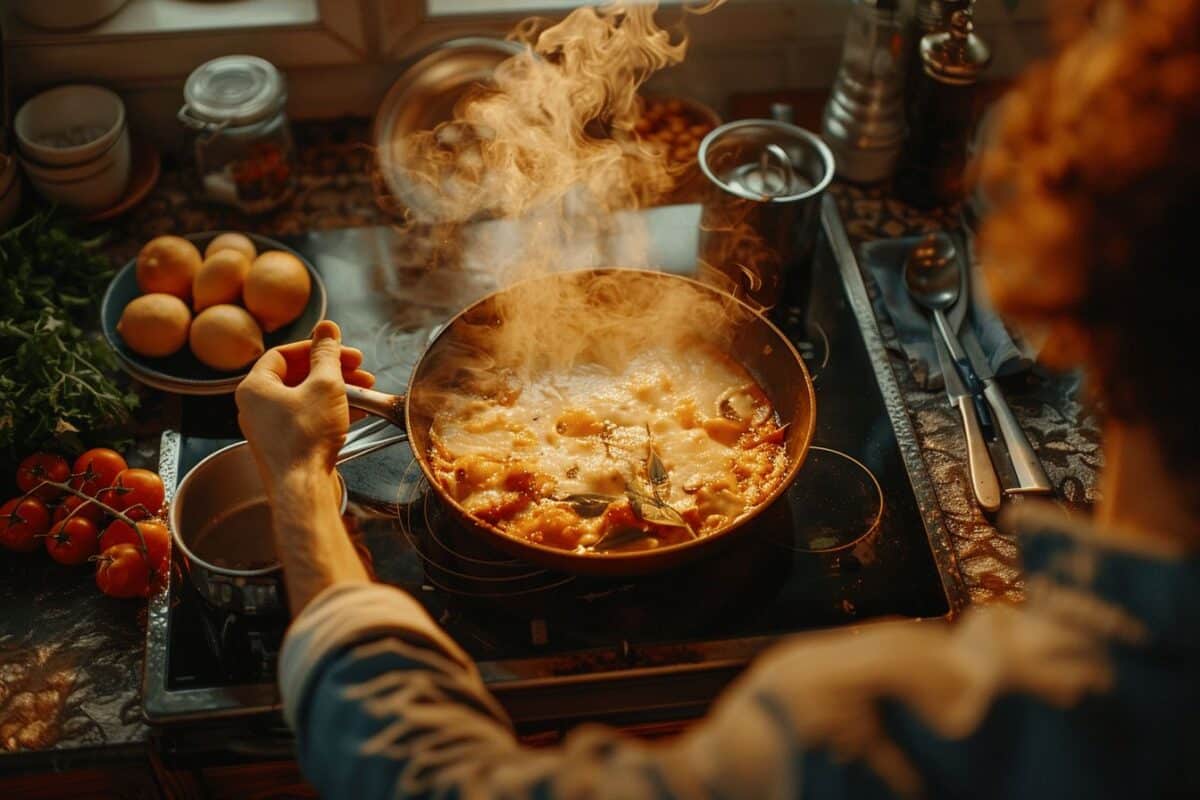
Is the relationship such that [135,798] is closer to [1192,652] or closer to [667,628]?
[667,628]

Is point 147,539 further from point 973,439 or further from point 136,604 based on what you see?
point 973,439

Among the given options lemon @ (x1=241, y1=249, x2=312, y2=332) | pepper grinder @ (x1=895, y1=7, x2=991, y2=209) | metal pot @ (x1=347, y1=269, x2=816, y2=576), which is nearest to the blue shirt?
metal pot @ (x1=347, y1=269, x2=816, y2=576)

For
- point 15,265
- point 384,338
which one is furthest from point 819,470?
point 15,265

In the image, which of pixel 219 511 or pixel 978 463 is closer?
pixel 219 511

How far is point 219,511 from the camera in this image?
4.84 ft

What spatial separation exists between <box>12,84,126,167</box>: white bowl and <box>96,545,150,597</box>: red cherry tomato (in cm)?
89

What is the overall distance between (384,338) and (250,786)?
0.78 m

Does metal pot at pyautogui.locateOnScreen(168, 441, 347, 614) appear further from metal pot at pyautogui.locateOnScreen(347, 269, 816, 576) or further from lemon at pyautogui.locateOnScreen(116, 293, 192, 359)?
lemon at pyautogui.locateOnScreen(116, 293, 192, 359)

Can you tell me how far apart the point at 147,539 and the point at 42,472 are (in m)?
0.23

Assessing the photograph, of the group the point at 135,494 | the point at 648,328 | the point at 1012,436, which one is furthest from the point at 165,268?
the point at 1012,436

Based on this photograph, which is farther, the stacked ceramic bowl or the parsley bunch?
the stacked ceramic bowl

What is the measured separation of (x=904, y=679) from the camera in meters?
0.67

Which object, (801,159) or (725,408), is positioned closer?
(725,408)

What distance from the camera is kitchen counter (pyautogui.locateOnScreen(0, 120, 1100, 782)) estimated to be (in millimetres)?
1356
